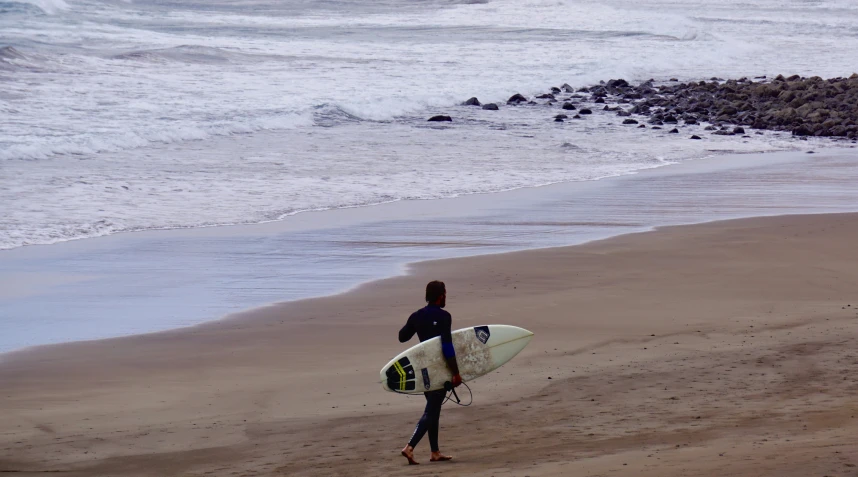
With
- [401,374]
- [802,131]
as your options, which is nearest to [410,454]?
[401,374]

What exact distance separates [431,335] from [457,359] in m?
0.35

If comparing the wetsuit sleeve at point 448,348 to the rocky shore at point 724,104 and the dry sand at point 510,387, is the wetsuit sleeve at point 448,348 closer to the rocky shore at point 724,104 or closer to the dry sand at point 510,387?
the dry sand at point 510,387

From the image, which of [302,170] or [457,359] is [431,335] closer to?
[457,359]

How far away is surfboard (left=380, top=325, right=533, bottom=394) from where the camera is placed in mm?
5781

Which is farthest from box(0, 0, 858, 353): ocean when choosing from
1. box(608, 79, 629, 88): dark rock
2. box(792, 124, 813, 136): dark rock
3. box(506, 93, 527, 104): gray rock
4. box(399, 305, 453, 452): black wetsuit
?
box(399, 305, 453, 452): black wetsuit

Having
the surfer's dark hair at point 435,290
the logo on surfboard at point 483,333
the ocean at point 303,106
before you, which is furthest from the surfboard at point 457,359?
the ocean at point 303,106

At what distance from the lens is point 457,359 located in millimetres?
6082

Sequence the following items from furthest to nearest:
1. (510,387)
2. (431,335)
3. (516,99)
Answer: (516,99)
(510,387)
(431,335)

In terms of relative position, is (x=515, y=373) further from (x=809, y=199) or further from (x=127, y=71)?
(x=127, y=71)

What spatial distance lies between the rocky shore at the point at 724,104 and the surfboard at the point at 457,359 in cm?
1698

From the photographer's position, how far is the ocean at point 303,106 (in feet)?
50.0

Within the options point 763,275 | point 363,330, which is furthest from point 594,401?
point 763,275

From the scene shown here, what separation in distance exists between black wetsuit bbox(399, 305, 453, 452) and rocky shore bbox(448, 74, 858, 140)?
17.6m

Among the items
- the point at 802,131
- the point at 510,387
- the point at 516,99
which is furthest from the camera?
the point at 516,99
